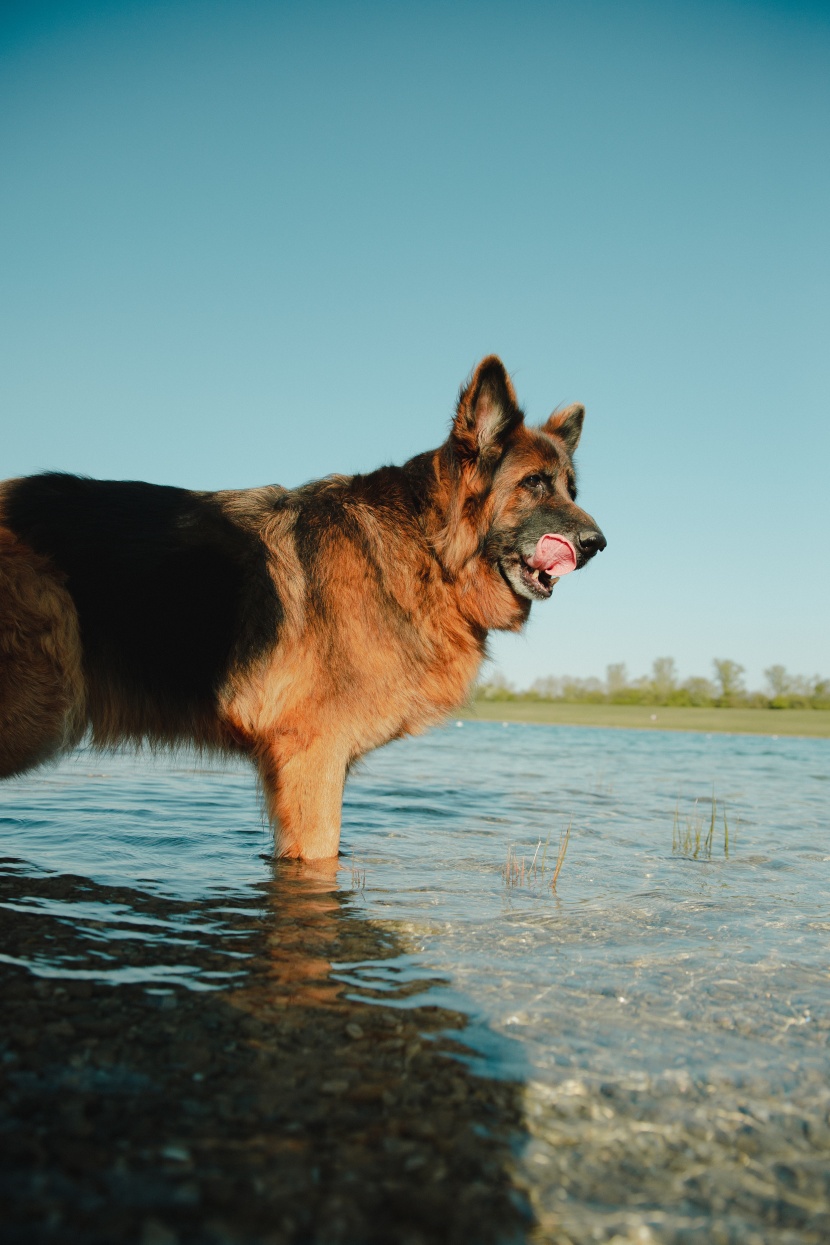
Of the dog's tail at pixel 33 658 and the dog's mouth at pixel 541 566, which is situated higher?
the dog's mouth at pixel 541 566

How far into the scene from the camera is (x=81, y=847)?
18.3ft

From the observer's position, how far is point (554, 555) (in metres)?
5.03

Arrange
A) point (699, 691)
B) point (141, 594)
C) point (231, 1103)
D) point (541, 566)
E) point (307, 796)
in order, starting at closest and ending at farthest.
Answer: point (231, 1103) → point (141, 594) → point (307, 796) → point (541, 566) → point (699, 691)

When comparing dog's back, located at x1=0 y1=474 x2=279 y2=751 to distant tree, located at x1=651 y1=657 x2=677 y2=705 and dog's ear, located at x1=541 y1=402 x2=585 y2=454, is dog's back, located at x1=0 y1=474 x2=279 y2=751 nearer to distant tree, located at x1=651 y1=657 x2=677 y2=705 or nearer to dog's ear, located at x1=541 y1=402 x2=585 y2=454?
dog's ear, located at x1=541 y1=402 x2=585 y2=454

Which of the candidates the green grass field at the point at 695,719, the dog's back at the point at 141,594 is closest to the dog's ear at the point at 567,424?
the dog's back at the point at 141,594

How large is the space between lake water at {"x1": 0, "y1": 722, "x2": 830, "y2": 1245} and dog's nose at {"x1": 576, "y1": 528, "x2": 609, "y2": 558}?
222cm

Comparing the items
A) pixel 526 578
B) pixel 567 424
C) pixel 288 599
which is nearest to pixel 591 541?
pixel 526 578

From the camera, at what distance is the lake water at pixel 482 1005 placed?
1.70 m

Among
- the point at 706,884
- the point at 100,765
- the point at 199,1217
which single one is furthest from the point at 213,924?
the point at 100,765

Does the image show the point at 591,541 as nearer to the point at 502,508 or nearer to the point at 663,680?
the point at 502,508

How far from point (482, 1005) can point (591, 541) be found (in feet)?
9.78

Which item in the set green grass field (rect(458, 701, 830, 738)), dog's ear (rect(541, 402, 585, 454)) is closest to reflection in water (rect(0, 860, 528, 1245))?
dog's ear (rect(541, 402, 585, 454))

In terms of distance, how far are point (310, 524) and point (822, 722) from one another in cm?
4995

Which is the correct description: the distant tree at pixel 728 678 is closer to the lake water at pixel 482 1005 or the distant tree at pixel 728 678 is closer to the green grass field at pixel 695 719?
the green grass field at pixel 695 719
